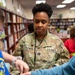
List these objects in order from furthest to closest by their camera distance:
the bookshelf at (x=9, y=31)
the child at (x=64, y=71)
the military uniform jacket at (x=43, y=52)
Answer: the bookshelf at (x=9, y=31) < the military uniform jacket at (x=43, y=52) < the child at (x=64, y=71)

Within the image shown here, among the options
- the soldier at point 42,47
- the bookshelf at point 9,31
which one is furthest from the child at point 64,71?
the bookshelf at point 9,31

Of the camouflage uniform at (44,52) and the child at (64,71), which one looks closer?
the child at (64,71)

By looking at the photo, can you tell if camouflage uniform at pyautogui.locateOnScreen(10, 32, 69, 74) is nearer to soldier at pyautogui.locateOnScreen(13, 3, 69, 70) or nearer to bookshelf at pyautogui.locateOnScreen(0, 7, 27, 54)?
soldier at pyautogui.locateOnScreen(13, 3, 69, 70)

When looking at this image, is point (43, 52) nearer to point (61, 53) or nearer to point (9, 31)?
point (61, 53)

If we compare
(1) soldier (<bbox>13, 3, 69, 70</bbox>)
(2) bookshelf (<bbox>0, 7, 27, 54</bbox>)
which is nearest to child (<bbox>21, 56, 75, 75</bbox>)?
(1) soldier (<bbox>13, 3, 69, 70</bbox>)

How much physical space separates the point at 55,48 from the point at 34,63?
0.76 feet

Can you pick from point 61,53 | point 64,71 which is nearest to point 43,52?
point 61,53

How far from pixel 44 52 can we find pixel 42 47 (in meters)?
0.05

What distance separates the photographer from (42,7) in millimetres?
1439

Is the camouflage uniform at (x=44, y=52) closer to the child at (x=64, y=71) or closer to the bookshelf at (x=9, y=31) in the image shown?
the child at (x=64, y=71)

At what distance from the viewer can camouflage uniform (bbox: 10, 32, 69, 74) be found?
1.36 metres

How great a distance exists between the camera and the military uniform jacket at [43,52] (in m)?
1.36

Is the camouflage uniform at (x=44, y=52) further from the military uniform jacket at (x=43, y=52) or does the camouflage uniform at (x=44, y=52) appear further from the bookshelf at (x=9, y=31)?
the bookshelf at (x=9, y=31)

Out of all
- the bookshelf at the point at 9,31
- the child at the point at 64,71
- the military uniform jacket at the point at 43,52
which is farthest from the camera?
the bookshelf at the point at 9,31
